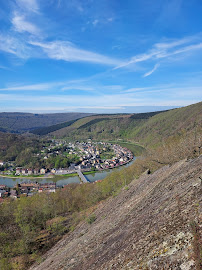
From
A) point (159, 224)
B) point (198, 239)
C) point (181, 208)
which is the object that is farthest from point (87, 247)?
point (198, 239)

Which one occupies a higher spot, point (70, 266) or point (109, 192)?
point (70, 266)

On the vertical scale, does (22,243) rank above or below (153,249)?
below

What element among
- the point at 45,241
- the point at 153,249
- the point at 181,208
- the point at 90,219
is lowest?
the point at 45,241

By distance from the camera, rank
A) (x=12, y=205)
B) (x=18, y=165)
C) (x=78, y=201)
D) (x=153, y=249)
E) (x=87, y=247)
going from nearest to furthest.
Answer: (x=153, y=249) < (x=87, y=247) < (x=12, y=205) < (x=78, y=201) < (x=18, y=165)

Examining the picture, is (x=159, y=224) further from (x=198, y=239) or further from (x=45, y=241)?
(x=45, y=241)

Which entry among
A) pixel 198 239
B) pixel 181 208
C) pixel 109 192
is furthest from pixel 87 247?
pixel 109 192

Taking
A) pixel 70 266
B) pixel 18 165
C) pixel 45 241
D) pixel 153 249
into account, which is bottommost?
pixel 18 165

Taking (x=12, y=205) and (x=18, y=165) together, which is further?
(x=18, y=165)

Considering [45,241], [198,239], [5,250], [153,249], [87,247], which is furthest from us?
[45,241]

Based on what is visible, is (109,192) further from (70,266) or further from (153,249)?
(153,249)
